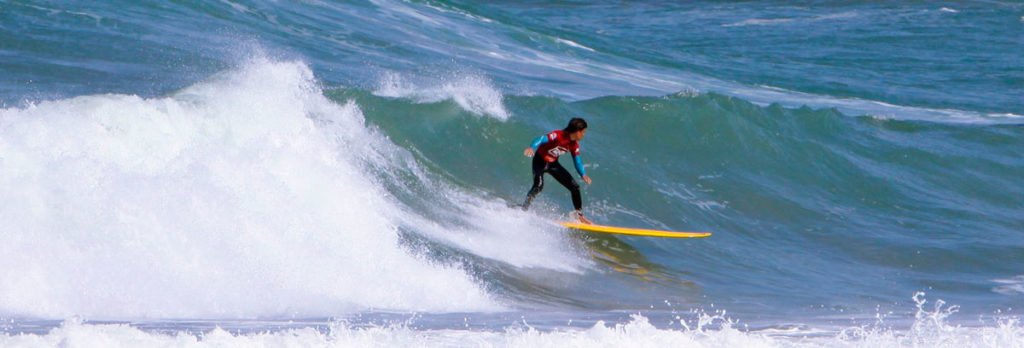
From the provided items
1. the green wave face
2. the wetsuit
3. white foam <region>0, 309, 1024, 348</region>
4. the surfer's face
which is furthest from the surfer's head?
white foam <region>0, 309, 1024, 348</region>

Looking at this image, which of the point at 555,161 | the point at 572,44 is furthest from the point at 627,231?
the point at 572,44

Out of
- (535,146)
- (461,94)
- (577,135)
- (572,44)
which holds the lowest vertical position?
(535,146)

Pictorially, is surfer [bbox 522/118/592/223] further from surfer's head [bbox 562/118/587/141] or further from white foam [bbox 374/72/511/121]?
white foam [bbox 374/72/511/121]

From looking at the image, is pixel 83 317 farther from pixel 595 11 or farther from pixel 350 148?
pixel 595 11

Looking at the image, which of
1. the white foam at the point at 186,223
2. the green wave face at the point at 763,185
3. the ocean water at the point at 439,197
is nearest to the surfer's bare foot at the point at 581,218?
the ocean water at the point at 439,197

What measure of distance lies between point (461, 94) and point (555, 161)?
3.69 m

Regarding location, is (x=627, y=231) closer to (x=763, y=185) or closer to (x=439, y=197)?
(x=439, y=197)

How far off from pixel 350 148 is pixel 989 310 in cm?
559

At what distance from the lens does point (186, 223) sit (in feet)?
28.5

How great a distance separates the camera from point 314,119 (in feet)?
40.9

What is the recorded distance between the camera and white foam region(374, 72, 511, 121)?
14.5 metres

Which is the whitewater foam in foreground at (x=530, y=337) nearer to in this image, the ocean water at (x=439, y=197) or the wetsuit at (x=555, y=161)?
the ocean water at (x=439, y=197)

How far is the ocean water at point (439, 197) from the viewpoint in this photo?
25.2 ft

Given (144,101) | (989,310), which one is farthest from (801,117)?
(144,101)
